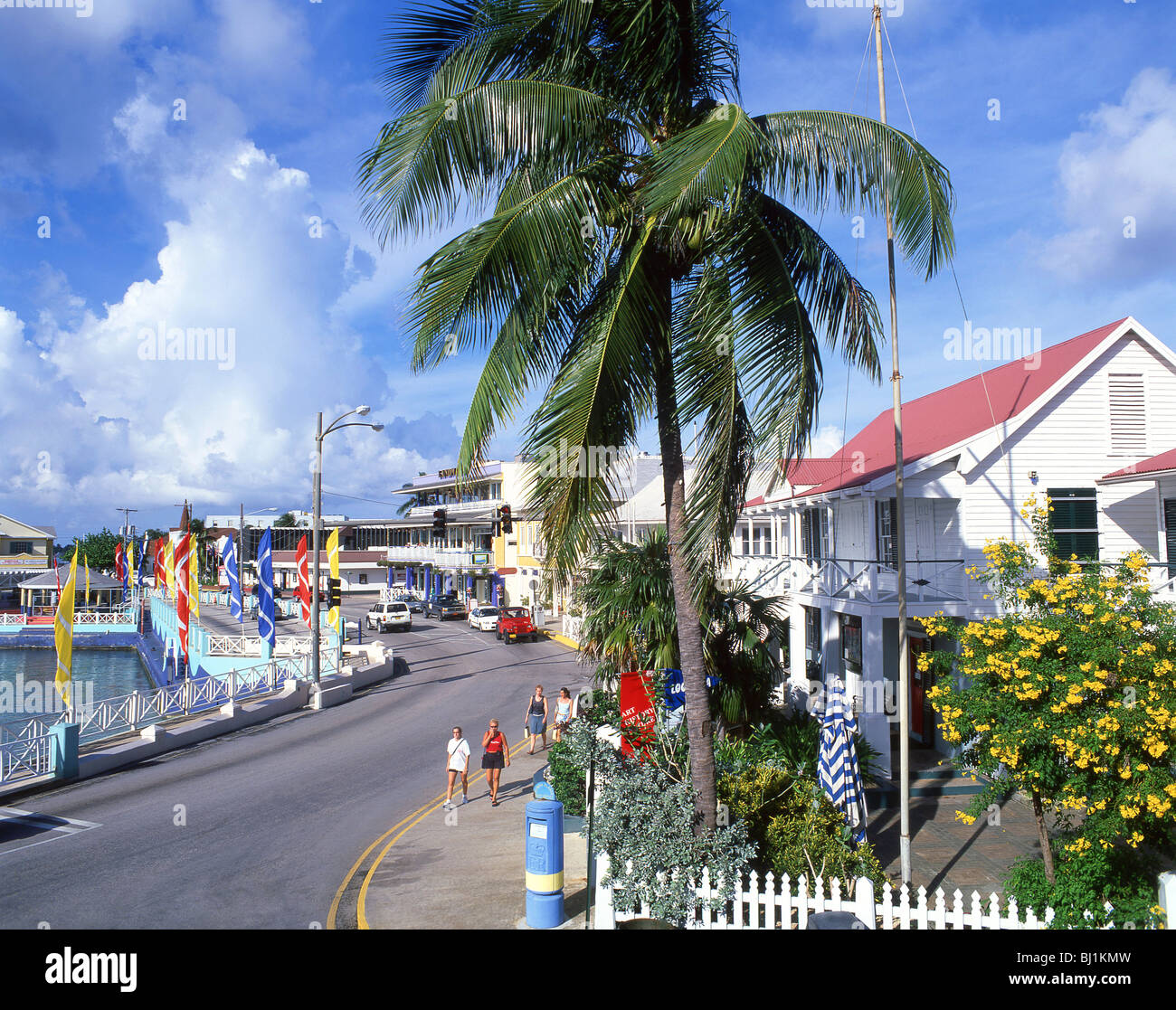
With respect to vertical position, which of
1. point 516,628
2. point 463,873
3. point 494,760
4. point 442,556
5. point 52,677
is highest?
point 442,556

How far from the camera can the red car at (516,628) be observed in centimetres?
4372

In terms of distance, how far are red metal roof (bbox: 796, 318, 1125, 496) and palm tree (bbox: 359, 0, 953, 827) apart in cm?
1005

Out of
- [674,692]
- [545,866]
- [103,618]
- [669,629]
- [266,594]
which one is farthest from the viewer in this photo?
[103,618]

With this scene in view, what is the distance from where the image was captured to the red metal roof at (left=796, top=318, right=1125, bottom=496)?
17.8 meters

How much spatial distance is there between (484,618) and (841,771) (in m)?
40.1

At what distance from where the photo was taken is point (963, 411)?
20.3 m

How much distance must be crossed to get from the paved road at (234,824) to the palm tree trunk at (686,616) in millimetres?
4736

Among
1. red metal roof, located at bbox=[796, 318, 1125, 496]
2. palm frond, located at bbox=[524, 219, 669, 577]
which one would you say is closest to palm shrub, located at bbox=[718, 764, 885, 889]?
palm frond, located at bbox=[524, 219, 669, 577]

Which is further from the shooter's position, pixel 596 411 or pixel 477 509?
pixel 477 509

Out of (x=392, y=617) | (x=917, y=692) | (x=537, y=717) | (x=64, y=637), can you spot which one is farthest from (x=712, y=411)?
(x=392, y=617)

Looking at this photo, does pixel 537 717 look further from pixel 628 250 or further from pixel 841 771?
pixel 628 250

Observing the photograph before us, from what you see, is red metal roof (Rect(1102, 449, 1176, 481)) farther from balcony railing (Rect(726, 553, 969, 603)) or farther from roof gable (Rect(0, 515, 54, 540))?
roof gable (Rect(0, 515, 54, 540))

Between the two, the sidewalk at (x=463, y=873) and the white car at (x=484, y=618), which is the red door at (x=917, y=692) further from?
the white car at (x=484, y=618)

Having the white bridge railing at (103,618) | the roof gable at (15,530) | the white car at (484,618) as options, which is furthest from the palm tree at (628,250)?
the roof gable at (15,530)
